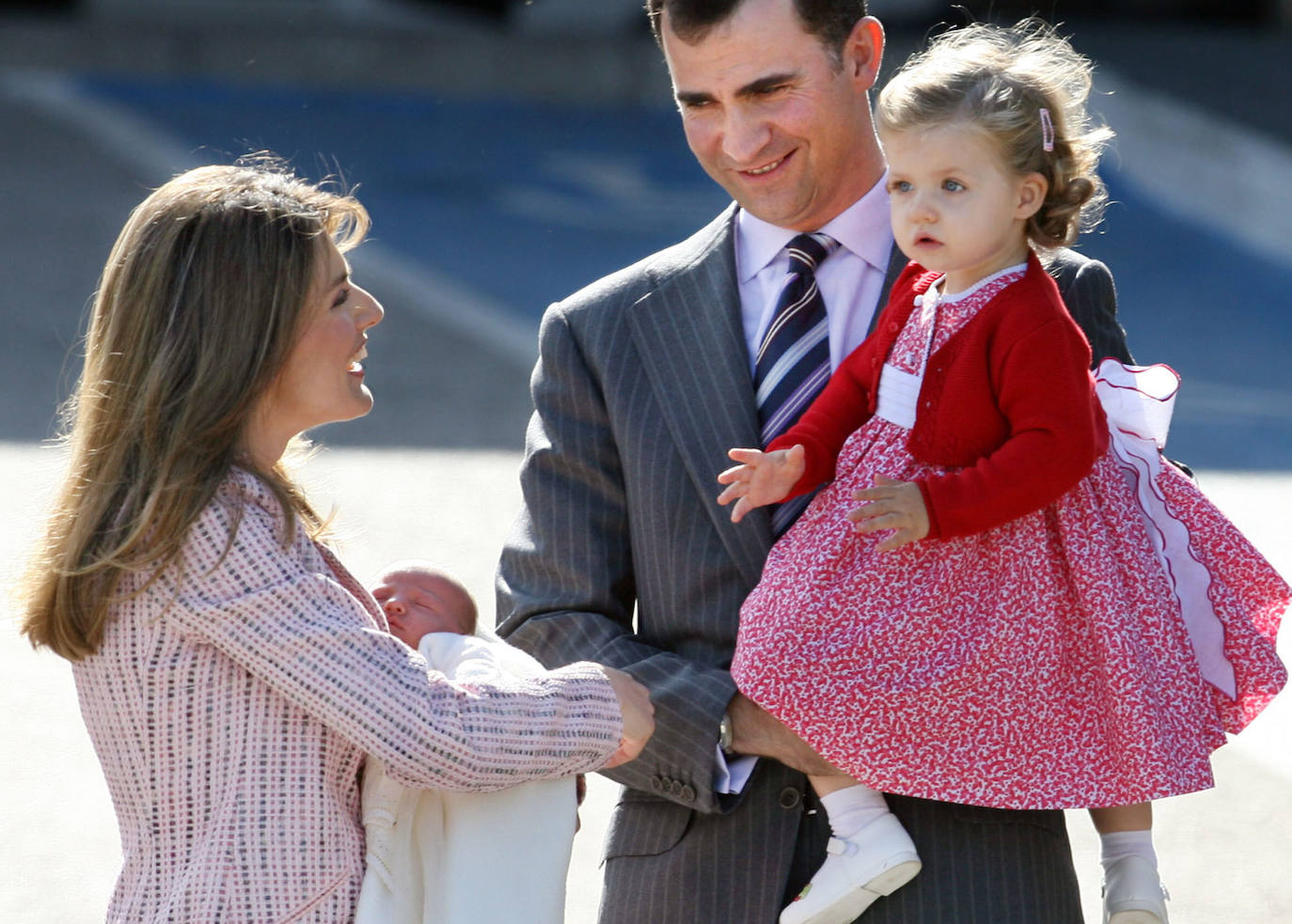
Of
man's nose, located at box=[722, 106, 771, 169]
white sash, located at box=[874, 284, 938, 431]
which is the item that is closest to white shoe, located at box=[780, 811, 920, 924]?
white sash, located at box=[874, 284, 938, 431]

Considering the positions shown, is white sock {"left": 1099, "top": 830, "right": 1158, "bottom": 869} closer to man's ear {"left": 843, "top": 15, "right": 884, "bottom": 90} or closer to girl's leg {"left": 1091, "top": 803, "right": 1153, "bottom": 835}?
girl's leg {"left": 1091, "top": 803, "right": 1153, "bottom": 835}

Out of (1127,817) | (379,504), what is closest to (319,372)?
(1127,817)

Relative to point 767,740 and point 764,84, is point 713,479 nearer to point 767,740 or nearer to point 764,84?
point 767,740

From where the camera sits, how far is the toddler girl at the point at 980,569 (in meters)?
2.59

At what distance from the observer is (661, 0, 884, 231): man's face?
3068 mm

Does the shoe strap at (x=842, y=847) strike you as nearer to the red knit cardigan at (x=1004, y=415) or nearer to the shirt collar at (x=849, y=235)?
the red knit cardigan at (x=1004, y=415)

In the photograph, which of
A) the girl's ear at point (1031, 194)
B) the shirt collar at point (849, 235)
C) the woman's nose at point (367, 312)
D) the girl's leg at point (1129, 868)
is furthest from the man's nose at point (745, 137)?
the girl's leg at point (1129, 868)

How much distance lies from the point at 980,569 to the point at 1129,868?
55 centimetres

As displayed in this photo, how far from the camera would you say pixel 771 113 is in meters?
3.08

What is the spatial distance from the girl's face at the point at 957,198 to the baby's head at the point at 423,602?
3.09 feet

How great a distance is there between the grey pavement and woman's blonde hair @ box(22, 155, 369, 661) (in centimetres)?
23

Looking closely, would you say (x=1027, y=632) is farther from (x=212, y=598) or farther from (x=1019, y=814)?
(x=212, y=598)

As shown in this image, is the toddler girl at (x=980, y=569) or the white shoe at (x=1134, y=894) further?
the white shoe at (x=1134, y=894)

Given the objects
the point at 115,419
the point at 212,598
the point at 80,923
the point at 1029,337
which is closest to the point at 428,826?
the point at 212,598
